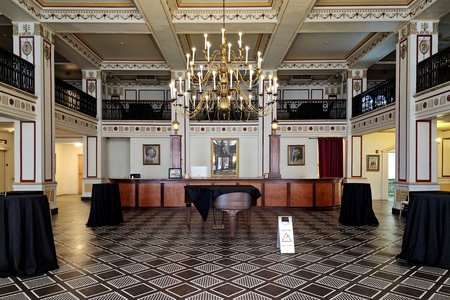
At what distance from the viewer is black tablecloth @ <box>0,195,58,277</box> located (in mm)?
3963

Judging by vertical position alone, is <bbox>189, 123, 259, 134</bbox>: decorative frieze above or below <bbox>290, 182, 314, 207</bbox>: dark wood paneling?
→ above

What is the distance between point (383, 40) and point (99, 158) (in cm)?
1111

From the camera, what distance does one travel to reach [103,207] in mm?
7297

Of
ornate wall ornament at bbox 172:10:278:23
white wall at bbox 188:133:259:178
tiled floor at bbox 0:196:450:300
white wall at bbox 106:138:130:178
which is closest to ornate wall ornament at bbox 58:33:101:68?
white wall at bbox 106:138:130:178

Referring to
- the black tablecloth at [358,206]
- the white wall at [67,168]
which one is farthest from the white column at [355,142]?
the white wall at [67,168]

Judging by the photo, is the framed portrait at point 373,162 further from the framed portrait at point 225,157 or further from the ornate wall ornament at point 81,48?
the ornate wall ornament at point 81,48

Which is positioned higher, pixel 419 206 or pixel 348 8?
pixel 348 8

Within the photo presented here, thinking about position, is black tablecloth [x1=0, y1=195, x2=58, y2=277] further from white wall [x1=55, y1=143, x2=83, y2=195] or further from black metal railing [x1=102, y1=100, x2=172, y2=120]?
white wall [x1=55, y1=143, x2=83, y2=195]

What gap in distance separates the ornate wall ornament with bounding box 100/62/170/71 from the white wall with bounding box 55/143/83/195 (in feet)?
16.8

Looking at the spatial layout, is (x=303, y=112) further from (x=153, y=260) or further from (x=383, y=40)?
(x=153, y=260)

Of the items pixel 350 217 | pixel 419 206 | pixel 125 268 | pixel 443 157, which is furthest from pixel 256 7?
pixel 443 157

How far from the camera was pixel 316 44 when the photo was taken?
1112 cm

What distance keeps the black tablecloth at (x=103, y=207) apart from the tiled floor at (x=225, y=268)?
305mm

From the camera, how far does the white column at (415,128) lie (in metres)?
8.16
